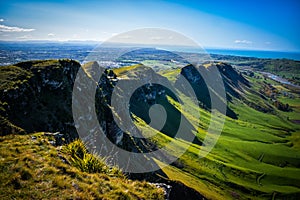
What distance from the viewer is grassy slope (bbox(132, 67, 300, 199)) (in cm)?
9431

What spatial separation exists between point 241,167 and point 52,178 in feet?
433

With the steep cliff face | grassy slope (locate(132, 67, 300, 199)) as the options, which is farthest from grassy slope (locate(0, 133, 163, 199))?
grassy slope (locate(132, 67, 300, 199))

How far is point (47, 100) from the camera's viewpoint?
111 ft

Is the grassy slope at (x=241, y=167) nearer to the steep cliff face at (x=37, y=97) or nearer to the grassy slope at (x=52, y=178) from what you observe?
the steep cliff face at (x=37, y=97)

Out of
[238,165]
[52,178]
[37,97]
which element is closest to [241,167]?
[238,165]

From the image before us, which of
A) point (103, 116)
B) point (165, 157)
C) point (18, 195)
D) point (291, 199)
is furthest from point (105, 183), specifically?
point (291, 199)

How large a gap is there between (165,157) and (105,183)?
261ft

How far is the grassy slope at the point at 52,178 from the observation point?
508 inches

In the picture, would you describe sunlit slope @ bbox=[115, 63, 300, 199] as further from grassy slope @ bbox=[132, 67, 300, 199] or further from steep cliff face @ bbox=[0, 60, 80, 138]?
steep cliff face @ bbox=[0, 60, 80, 138]

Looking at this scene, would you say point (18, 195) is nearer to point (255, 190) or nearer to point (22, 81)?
point (22, 81)

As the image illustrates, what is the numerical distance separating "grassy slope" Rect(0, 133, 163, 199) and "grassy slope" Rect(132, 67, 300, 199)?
164 feet

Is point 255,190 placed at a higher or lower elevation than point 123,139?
lower

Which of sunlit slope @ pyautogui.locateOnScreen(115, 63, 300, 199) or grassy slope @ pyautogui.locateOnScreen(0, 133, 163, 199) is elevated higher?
grassy slope @ pyautogui.locateOnScreen(0, 133, 163, 199)

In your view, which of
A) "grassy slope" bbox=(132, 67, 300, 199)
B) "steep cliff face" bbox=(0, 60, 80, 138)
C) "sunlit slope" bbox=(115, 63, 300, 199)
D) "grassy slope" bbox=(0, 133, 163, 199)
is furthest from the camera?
"sunlit slope" bbox=(115, 63, 300, 199)
